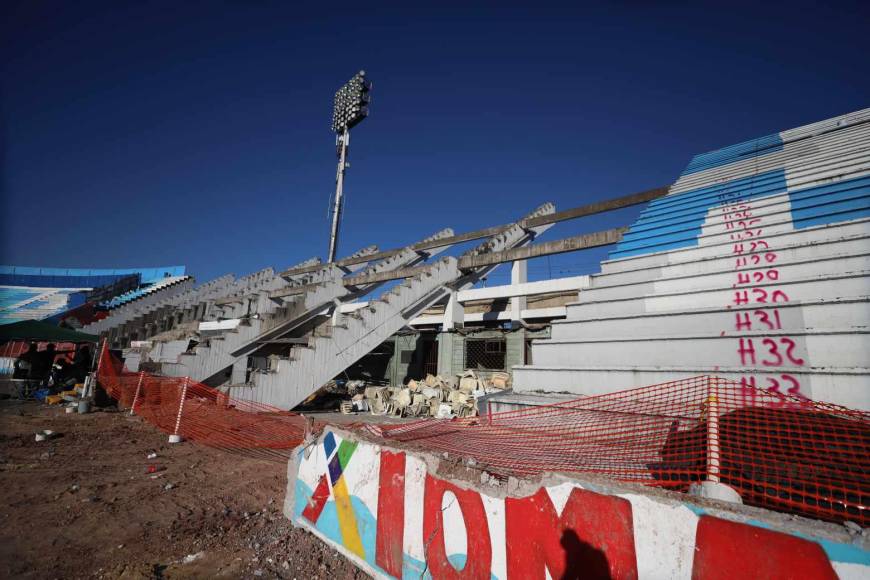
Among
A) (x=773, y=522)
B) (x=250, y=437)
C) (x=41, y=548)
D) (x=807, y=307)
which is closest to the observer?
(x=773, y=522)

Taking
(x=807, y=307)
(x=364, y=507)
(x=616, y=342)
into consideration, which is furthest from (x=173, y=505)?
(x=807, y=307)

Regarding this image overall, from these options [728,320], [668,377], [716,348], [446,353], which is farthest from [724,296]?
[446,353]

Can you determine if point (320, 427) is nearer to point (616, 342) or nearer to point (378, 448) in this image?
point (378, 448)

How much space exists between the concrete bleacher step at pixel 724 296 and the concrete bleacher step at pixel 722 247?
1.21 meters

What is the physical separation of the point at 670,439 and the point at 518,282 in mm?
14022

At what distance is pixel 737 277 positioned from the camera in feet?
21.7

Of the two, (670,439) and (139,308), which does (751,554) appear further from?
(139,308)

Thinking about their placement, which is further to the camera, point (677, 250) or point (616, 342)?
point (677, 250)

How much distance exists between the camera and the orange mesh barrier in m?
2.46

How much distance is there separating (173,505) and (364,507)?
2889mm

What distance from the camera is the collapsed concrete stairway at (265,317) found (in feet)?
34.6

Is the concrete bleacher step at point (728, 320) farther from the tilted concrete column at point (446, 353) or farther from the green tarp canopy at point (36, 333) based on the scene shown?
the green tarp canopy at point (36, 333)

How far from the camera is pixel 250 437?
725cm

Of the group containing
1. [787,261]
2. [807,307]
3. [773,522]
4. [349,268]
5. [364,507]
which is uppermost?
[349,268]
